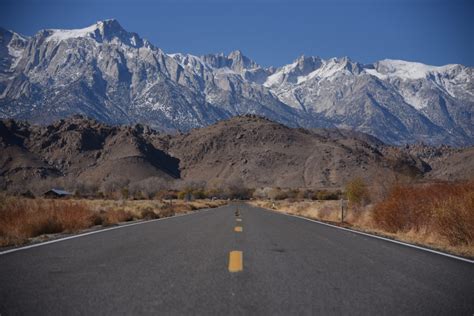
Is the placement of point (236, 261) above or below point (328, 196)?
above

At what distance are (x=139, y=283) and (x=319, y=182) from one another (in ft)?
441

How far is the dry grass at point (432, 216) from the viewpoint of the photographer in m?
12.5

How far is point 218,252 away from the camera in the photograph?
9172 millimetres

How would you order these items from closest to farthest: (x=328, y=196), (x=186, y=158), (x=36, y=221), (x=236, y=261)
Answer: (x=236, y=261), (x=36, y=221), (x=328, y=196), (x=186, y=158)

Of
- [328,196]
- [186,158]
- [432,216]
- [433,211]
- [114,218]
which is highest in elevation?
[186,158]

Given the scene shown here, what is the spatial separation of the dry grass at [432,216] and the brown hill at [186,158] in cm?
11099

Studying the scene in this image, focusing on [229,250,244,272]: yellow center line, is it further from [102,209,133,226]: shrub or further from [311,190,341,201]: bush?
[311,190,341,201]: bush

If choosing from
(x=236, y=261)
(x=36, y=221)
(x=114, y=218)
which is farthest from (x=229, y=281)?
(x=114, y=218)

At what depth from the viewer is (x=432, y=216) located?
47.5ft

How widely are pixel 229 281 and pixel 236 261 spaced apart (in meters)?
1.69

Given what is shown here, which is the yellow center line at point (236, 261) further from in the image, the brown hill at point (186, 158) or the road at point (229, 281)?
the brown hill at point (186, 158)

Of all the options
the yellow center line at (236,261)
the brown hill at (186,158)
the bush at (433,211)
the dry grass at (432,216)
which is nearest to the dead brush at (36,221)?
the yellow center line at (236,261)

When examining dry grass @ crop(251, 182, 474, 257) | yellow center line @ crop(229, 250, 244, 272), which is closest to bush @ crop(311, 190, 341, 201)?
dry grass @ crop(251, 182, 474, 257)

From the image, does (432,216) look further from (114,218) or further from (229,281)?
(114,218)
